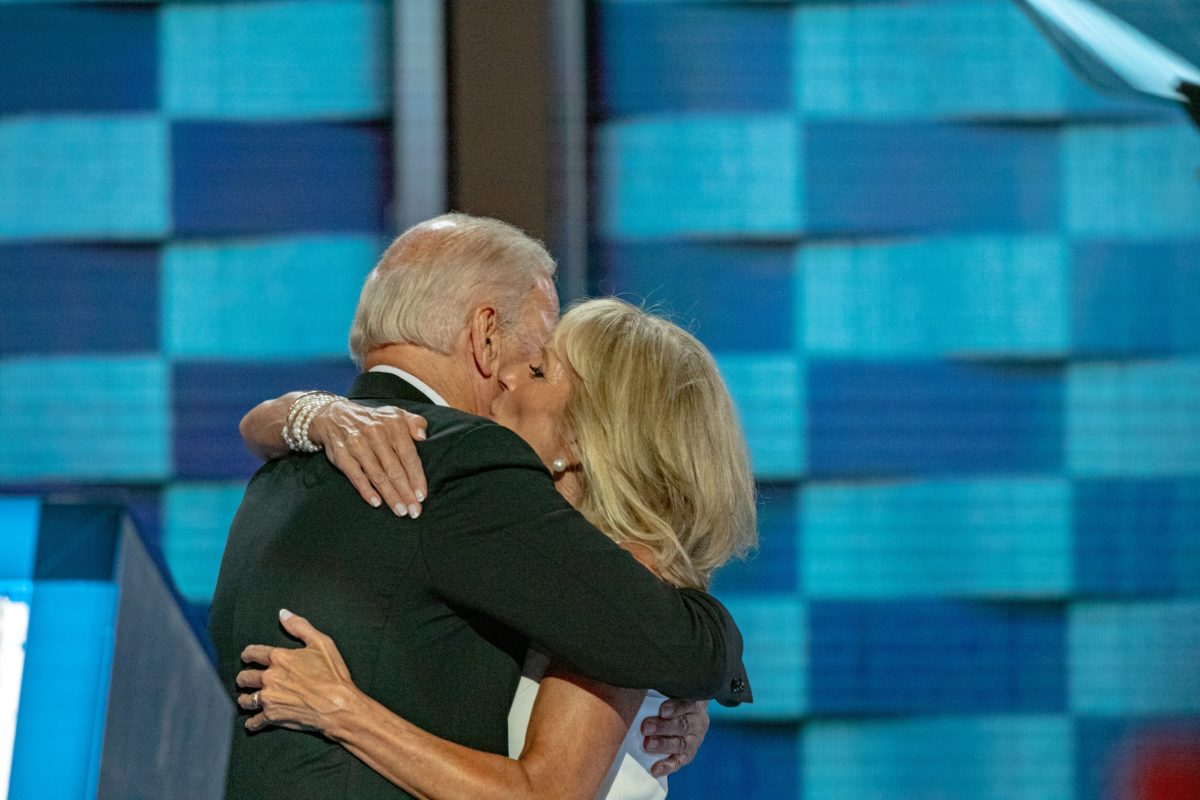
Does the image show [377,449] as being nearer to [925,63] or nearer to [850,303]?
[850,303]

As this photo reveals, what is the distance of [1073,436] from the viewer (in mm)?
2479

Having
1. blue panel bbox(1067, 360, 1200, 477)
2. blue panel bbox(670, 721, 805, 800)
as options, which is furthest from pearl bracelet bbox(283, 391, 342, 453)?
blue panel bbox(1067, 360, 1200, 477)

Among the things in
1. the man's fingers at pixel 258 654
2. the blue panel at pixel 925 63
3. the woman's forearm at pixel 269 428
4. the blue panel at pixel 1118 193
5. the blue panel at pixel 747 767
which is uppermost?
the blue panel at pixel 925 63

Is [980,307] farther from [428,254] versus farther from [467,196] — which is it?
[428,254]

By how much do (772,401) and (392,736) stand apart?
54.5 inches

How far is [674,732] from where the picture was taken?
5.08ft

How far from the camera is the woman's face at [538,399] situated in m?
1.54

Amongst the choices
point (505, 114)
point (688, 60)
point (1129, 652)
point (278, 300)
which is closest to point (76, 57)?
point (278, 300)

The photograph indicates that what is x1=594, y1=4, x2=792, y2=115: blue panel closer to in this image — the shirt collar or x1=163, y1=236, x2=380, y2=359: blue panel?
x1=163, y1=236, x2=380, y2=359: blue panel

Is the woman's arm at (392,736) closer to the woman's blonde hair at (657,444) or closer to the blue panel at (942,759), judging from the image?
the woman's blonde hair at (657,444)

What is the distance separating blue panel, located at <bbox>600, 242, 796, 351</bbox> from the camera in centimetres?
248

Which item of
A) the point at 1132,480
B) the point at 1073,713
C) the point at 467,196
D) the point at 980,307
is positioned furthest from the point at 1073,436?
the point at 467,196

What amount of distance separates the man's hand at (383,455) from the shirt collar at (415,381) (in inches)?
4.2

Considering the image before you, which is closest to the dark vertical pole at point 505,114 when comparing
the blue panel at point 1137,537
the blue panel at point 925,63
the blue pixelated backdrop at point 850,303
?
the blue pixelated backdrop at point 850,303
